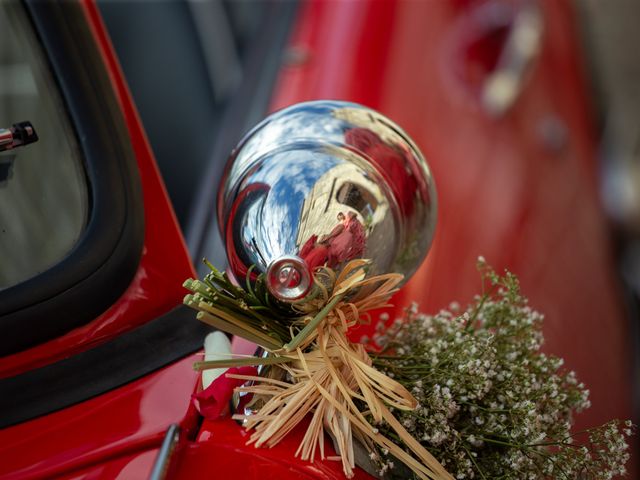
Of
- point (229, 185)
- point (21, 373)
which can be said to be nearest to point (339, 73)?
point (229, 185)

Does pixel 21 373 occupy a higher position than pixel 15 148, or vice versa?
pixel 15 148

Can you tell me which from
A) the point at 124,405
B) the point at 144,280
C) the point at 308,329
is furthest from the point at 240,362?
the point at 144,280

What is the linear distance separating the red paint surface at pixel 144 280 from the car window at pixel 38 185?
10cm

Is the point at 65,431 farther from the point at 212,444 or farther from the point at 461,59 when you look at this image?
the point at 461,59

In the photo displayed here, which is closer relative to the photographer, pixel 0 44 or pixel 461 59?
pixel 0 44

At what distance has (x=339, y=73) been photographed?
2041mm

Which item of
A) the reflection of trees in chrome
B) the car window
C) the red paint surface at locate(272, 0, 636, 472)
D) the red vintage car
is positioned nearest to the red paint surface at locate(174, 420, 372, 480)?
the red vintage car

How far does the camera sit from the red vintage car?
3.58 feet

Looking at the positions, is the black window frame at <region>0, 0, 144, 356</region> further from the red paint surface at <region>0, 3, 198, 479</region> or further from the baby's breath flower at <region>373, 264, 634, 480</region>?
the baby's breath flower at <region>373, 264, 634, 480</region>

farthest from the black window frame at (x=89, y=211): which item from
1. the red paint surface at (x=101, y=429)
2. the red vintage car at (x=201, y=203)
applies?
the red paint surface at (x=101, y=429)

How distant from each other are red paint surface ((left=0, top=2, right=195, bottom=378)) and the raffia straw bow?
29 centimetres

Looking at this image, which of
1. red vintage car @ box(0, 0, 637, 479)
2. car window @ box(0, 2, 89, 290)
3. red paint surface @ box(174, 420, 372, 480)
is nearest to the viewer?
red paint surface @ box(174, 420, 372, 480)

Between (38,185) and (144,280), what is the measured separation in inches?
9.1

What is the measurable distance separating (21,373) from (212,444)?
0.35 metres
